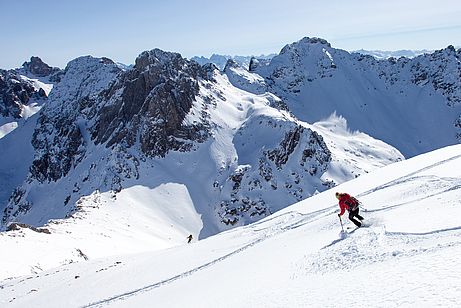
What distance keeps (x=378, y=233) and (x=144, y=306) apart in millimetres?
9259

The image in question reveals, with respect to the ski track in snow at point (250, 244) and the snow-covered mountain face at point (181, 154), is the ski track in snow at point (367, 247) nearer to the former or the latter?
the ski track in snow at point (250, 244)

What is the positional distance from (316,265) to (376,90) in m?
177

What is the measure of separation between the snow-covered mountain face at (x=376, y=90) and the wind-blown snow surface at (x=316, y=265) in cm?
13004

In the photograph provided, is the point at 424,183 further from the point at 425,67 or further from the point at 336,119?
the point at 425,67

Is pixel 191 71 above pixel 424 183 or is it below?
above

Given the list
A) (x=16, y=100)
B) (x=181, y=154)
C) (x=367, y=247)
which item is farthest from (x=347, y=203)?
(x=16, y=100)

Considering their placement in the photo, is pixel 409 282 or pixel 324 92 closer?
pixel 409 282

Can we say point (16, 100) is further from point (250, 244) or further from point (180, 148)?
point (250, 244)

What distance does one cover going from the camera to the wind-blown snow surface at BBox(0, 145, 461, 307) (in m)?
8.62

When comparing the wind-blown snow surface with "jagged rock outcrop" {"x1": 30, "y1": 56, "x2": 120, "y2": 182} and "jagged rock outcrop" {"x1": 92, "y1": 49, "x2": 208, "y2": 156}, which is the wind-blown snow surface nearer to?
"jagged rock outcrop" {"x1": 92, "y1": 49, "x2": 208, "y2": 156}

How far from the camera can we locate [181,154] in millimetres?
94250

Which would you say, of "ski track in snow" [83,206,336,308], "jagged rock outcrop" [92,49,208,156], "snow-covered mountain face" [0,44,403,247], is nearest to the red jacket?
"ski track in snow" [83,206,336,308]

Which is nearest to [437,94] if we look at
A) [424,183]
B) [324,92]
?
[324,92]

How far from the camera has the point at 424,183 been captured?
65.1 ft
